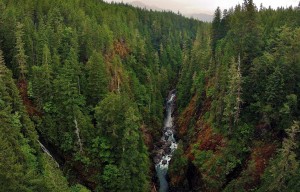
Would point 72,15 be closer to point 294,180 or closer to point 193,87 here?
point 193,87

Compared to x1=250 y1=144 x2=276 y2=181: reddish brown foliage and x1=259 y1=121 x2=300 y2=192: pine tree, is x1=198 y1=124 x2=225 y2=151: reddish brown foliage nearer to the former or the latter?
x1=250 y1=144 x2=276 y2=181: reddish brown foliage

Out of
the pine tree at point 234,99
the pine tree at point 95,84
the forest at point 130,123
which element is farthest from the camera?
the pine tree at point 95,84

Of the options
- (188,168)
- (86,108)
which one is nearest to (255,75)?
(188,168)

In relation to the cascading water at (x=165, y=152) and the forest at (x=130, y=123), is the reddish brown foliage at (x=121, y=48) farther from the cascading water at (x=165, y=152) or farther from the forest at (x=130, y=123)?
the cascading water at (x=165, y=152)

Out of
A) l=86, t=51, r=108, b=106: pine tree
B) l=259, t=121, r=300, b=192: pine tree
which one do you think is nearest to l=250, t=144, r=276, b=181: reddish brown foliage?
l=259, t=121, r=300, b=192: pine tree

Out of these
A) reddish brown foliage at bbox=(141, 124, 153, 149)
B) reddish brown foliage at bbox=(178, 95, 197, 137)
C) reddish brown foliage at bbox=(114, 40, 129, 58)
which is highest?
reddish brown foliage at bbox=(114, 40, 129, 58)

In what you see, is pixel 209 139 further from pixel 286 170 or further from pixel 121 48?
pixel 121 48

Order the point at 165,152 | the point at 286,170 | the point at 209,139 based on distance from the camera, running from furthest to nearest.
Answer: the point at 165,152 < the point at 209,139 < the point at 286,170

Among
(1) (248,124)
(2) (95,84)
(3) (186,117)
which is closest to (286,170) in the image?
(1) (248,124)

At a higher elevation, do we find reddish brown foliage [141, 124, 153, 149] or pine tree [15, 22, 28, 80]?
pine tree [15, 22, 28, 80]

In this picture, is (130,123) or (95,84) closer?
(130,123)

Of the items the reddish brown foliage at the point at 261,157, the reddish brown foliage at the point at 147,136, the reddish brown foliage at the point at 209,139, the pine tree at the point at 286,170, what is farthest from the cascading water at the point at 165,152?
the pine tree at the point at 286,170
